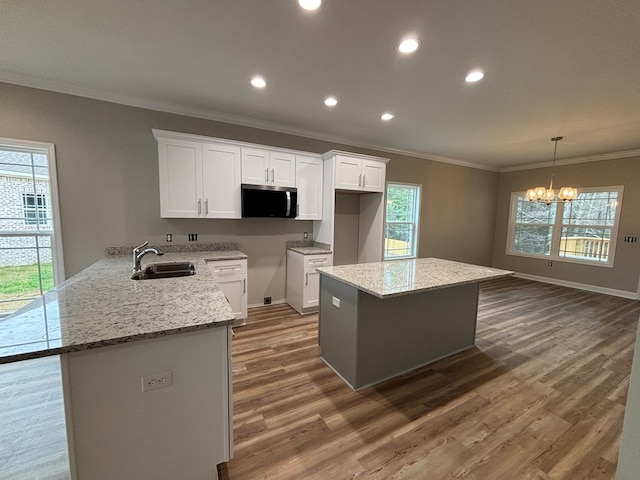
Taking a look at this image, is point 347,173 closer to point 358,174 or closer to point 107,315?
point 358,174

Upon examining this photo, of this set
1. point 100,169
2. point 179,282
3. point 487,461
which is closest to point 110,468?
point 179,282

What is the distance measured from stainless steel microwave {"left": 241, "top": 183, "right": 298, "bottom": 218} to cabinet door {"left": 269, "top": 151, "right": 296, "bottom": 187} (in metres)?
0.11

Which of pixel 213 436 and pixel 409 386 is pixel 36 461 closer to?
pixel 213 436

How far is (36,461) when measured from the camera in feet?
4.91

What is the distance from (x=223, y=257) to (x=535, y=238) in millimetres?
6984

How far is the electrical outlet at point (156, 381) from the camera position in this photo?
45.7 inches

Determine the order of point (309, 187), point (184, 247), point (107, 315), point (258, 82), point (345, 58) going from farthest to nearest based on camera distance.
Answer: point (309, 187) < point (184, 247) < point (258, 82) < point (345, 58) < point (107, 315)

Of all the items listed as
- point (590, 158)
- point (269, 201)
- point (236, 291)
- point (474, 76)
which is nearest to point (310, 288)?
point (236, 291)

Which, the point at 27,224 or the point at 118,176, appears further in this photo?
the point at 118,176

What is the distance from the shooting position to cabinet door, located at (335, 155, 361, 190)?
387 centimetres

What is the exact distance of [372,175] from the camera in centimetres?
416

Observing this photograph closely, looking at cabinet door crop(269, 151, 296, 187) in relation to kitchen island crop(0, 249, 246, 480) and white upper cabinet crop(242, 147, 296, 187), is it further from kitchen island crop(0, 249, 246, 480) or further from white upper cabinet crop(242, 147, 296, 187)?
kitchen island crop(0, 249, 246, 480)

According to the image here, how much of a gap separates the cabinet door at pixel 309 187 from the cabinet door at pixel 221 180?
0.88 meters

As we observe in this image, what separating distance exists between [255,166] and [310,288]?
73.9 inches
